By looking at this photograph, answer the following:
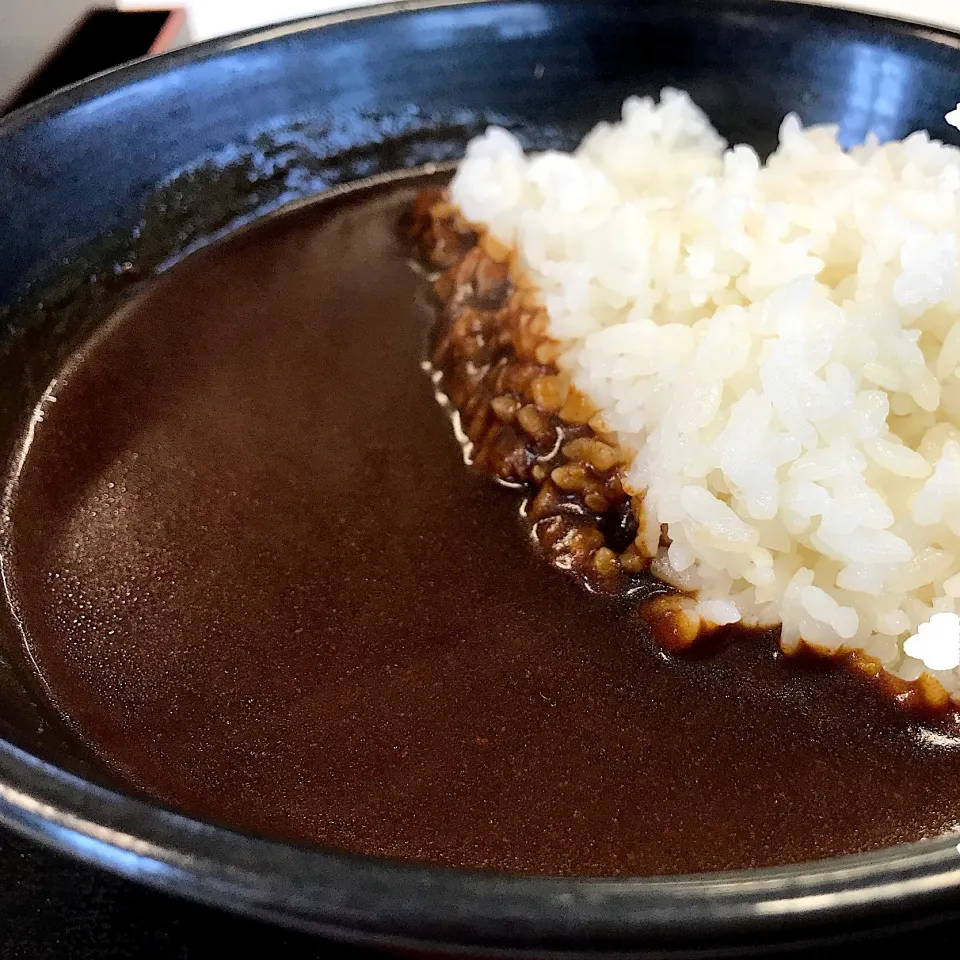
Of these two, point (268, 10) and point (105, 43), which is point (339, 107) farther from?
point (268, 10)

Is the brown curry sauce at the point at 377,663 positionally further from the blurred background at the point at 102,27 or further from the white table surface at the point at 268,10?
the white table surface at the point at 268,10

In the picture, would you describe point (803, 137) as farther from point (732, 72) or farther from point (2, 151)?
point (2, 151)

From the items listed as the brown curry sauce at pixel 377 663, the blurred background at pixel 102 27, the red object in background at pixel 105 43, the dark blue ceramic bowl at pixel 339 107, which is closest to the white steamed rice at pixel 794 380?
the brown curry sauce at pixel 377 663

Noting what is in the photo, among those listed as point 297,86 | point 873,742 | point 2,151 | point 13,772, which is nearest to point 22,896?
point 13,772

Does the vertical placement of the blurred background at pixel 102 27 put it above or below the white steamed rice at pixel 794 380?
above

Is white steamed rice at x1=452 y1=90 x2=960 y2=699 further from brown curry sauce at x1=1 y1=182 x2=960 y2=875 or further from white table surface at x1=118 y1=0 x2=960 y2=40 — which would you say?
white table surface at x1=118 y1=0 x2=960 y2=40

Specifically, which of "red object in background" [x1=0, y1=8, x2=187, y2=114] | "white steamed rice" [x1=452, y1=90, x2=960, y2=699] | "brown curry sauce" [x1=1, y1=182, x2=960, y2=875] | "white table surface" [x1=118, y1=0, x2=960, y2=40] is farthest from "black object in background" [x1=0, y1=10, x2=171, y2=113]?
"white steamed rice" [x1=452, y1=90, x2=960, y2=699]
